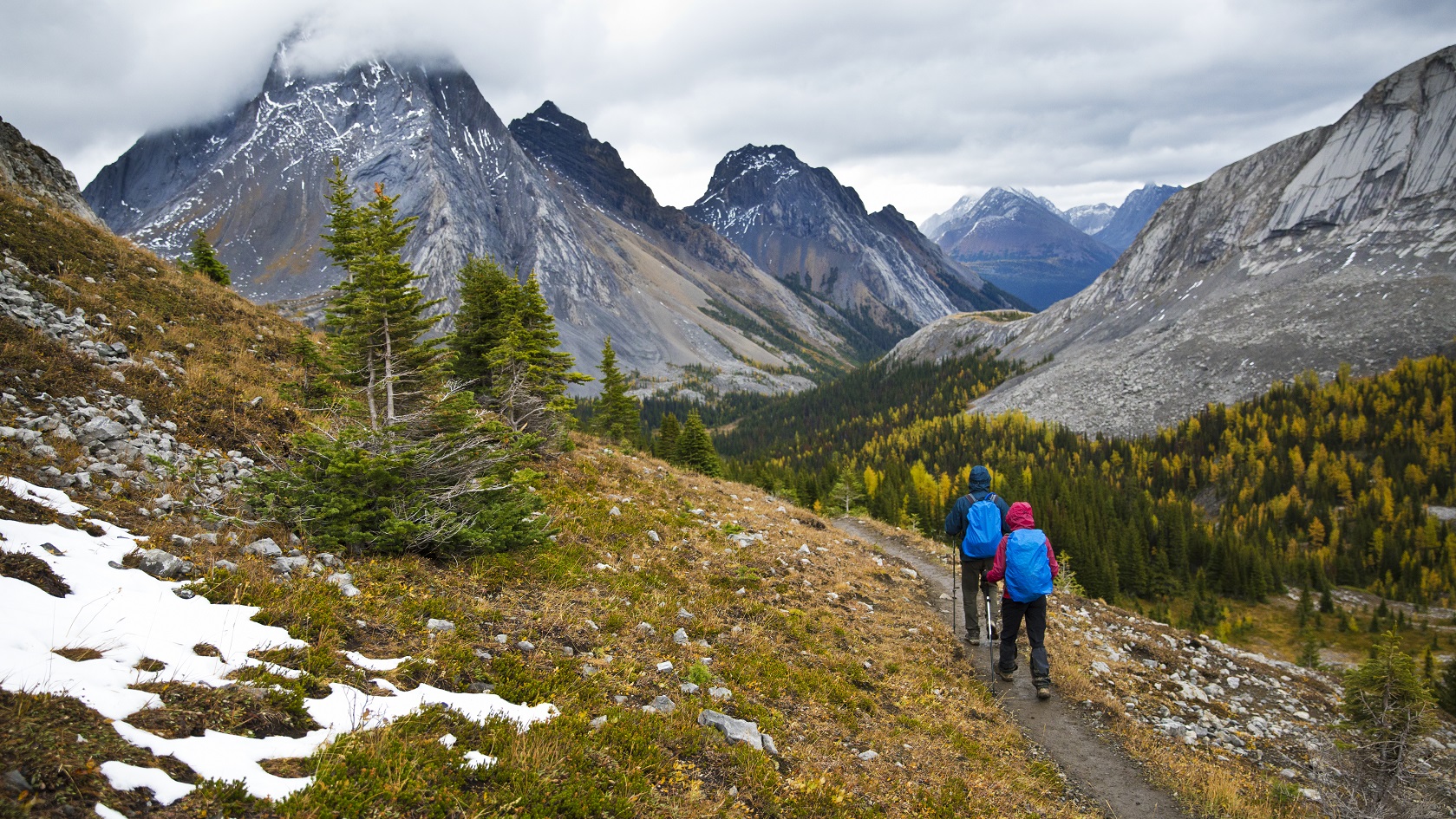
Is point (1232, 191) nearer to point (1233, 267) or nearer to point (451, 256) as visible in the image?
point (1233, 267)

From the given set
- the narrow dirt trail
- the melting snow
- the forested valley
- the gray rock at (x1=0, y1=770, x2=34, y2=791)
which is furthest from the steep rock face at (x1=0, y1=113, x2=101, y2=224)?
the forested valley

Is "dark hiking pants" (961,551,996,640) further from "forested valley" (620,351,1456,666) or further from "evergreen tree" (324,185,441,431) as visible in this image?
"forested valley" (620,351,1456,666)

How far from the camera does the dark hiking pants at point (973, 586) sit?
12.4 m

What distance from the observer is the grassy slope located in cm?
466

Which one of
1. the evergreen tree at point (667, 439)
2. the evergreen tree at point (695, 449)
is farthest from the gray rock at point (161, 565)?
the evergreen tree at point (667, 439)

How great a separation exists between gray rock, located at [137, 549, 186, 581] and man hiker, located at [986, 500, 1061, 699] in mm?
12017

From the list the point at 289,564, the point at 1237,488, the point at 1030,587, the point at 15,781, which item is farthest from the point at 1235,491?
the point at 15,781

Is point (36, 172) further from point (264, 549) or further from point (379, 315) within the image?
point (264, 549)

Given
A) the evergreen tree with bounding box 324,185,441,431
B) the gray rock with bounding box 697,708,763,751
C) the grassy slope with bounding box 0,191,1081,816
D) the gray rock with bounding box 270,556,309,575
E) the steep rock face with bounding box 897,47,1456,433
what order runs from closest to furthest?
the grassy slope with bounding box 0,191,1081,816 < the gray rock with bounding box 697,708,763,751 < the gray rock with bounding box 270,556,309,575 < the evergreen tree with bounding box 324,185,441,431 < the steep rock face with bounding box 897,47,1456,433

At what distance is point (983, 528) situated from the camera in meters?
12.1

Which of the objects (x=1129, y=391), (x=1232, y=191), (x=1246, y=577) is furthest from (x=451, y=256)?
(x=1232, y=191)

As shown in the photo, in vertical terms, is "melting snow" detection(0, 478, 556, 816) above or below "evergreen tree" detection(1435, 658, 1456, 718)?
above

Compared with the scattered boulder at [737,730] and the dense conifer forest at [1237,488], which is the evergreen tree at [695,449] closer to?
the dense conifer forest at [1237,488]

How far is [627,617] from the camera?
9.68 meters
